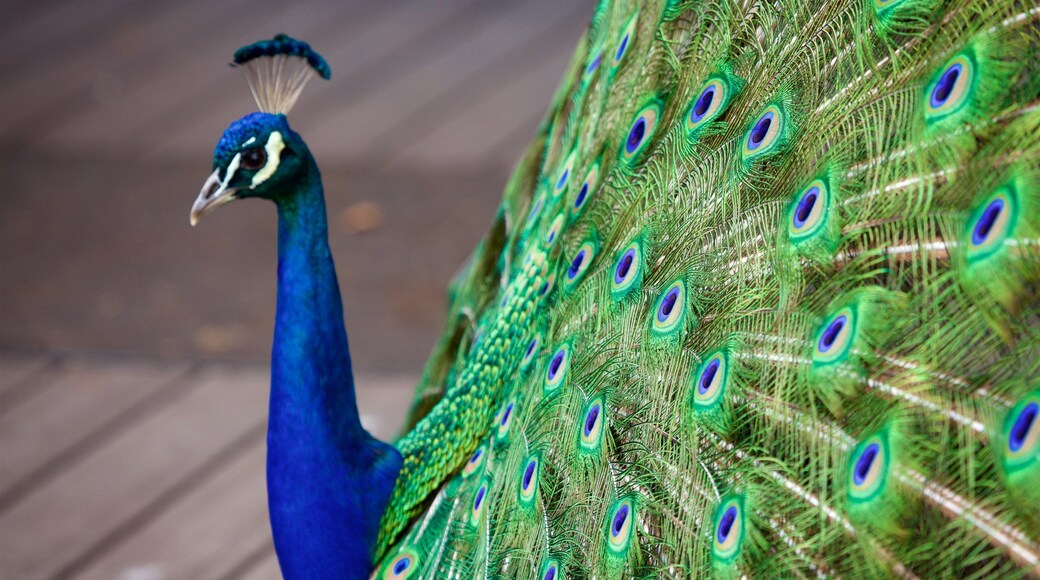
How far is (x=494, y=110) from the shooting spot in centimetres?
297

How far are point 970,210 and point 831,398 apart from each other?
5.9 inches

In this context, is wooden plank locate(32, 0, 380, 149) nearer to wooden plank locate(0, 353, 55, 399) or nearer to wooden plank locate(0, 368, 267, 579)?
wooden plank locate(0, 353, 55, 399)

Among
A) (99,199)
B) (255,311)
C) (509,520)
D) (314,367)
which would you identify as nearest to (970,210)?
(509,520)

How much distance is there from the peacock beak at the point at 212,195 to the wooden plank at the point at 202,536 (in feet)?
2.50

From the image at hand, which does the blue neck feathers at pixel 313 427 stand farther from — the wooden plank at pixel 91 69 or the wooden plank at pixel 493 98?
the wooden plank at pixel 91 69

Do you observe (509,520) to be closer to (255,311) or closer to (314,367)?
(314,367)

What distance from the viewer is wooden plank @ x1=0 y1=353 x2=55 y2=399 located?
2.03 meters

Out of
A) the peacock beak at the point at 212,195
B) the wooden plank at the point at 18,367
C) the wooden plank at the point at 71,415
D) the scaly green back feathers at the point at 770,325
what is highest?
the wooden plank at the point at 18,367

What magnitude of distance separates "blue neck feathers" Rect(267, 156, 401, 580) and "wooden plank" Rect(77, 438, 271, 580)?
0.55 metres

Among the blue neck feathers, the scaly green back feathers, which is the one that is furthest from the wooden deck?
the scaly green back feathers

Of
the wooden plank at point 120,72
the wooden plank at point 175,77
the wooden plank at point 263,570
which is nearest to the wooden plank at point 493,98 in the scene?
the wooden plank at point 175,77

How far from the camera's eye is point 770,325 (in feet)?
2.70

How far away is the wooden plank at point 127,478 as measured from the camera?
5.50 ft

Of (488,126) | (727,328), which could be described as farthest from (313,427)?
(488,126)
